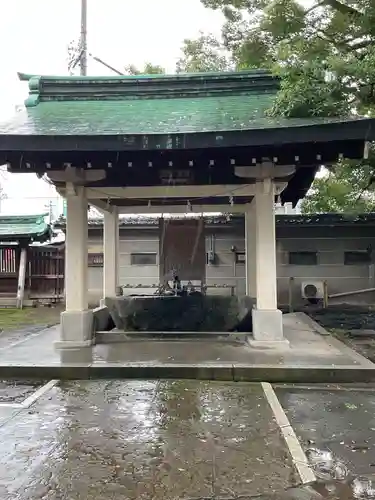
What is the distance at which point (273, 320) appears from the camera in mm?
8203

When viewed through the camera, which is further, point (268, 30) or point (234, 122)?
point (268, 30)

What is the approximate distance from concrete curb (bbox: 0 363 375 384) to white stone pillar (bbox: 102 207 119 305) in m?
4.66

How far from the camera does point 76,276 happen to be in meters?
8.45

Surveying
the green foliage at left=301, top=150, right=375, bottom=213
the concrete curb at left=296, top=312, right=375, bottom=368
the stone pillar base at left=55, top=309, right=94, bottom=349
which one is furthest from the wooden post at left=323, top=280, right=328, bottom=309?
the stone pillar base at left=55, top=309, right=94, bottom=349

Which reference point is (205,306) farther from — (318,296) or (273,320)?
(318,296)

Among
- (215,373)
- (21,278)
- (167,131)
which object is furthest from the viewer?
(21,278)

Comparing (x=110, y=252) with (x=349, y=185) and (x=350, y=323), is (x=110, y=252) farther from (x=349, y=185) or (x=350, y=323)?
(x=350, y=323)

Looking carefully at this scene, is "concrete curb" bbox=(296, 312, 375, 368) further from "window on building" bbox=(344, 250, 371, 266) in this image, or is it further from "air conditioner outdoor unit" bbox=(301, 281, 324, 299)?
"window on building" bbox=(344, 250, 371, 266)

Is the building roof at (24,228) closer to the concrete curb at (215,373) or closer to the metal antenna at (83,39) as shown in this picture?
the metal antenna at (83,39)

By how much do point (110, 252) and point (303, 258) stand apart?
9.12 m

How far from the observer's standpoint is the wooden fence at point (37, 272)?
18766mm

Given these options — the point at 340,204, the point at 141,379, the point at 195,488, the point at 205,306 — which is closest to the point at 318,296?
the point at 340,204

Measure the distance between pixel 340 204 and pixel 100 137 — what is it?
25.1 feet

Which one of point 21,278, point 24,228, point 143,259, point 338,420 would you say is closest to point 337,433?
point 338,420
